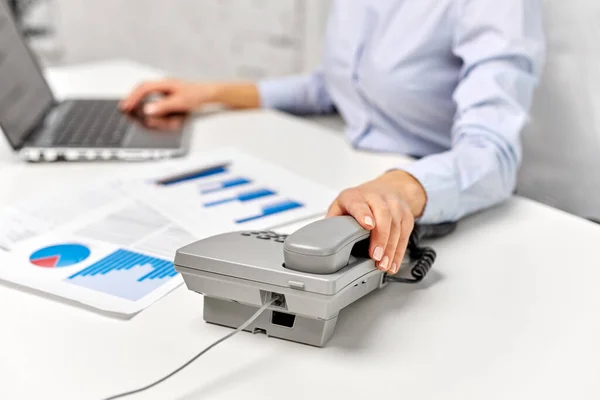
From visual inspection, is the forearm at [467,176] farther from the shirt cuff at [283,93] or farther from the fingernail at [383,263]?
the shirt cuff at [283,93]

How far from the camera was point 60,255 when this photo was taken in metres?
0.67

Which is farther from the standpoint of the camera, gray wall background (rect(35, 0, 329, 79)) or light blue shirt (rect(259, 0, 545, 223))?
gray wall background (rect(35, 0, 329, 79))

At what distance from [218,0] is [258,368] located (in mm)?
2005

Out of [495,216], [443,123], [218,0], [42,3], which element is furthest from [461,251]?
[42,3]

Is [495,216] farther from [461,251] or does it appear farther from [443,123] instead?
[443,123]

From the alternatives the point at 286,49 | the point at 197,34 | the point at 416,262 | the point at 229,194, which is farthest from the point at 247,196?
the point at 197,34

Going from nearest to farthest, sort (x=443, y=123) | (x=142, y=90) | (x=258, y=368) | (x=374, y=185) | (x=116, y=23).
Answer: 1. (x=258, y=368)
2. (x=374, y=185)
3. (x=443, y=123)
4. (x=142, y=90)
5. (x=116, y=23)

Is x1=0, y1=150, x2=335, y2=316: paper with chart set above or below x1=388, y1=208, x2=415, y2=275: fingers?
below

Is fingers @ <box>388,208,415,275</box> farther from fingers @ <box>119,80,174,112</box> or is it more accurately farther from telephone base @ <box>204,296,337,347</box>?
fingers @ <box>119,80,174,112</box>

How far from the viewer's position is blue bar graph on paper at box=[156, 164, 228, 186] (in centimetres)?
87

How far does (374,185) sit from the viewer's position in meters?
0.67

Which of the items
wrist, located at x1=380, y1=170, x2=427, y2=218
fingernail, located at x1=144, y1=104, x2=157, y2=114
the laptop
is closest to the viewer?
wrist, located at x1=380, y1=170, x2=427, y2=218

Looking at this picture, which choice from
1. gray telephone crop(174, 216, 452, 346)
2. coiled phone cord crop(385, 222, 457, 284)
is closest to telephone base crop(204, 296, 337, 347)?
gray telephone crop(174, 216, 452, 346)

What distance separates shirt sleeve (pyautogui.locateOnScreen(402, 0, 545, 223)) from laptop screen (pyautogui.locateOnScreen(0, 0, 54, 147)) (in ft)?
2.08
